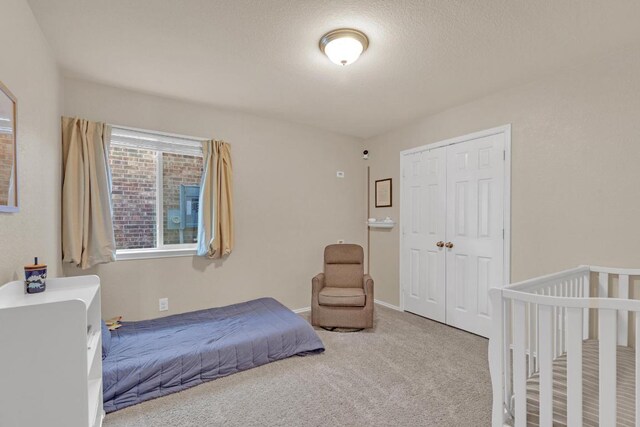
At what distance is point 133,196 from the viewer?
298 centimetres

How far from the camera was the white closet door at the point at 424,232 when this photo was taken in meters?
3.47

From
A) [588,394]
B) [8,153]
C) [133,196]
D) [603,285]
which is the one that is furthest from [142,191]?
[603,285]

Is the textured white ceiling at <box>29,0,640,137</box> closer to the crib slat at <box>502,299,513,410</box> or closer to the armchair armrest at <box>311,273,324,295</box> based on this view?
the crib slat at <box>502,299,513,410</box>

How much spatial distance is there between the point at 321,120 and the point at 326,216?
129 cm

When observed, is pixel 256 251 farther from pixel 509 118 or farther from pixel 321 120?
pixel 509 118

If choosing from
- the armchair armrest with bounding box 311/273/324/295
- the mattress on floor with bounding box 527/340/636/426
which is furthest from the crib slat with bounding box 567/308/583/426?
the armchair armrest with bounding box 311/273/324/295

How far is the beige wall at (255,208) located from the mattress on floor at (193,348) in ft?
1.05

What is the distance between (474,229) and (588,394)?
1960mm

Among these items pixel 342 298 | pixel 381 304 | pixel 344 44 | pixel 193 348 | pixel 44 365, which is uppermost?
pixel 344 44

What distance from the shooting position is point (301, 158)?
399cm

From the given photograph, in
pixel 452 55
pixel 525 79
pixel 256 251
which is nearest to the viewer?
pixel 452 55

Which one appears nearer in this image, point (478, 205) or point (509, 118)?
point (509, 118)

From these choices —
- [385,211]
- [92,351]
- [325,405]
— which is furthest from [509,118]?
[92,351]

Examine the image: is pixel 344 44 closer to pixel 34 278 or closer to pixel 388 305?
pixel 34 278
